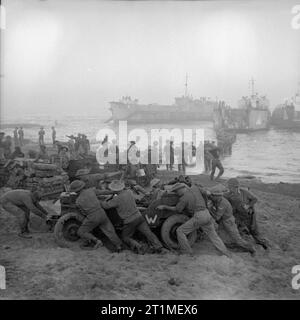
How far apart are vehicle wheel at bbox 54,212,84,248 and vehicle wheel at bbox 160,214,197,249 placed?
1.46 m

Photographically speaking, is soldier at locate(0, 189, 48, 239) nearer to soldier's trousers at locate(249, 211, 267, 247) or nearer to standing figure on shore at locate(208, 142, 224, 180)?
soldier's trousers at locate(249, 211, 267, 247)

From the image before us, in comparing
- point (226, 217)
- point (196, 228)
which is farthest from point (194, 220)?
point (226, 217)

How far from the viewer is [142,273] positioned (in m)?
5.96

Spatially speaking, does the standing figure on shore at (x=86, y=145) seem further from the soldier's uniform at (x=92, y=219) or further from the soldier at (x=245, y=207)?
the soldier at (x=245, y=207)

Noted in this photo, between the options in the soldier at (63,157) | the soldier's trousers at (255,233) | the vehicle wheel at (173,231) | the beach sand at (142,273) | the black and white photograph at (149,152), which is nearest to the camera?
the beach sand at (142,273)

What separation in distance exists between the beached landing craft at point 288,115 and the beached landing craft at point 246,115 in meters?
0.36

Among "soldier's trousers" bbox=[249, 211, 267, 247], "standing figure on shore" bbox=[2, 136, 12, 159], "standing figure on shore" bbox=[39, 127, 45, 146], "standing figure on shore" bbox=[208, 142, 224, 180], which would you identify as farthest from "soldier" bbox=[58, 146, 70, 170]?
"soldier's trousers" bbox=[249, 211, 267, 247]

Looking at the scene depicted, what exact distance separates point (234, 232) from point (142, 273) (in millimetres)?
1880

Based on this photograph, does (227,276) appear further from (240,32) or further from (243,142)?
(240,32)

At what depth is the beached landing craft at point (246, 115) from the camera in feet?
31.6

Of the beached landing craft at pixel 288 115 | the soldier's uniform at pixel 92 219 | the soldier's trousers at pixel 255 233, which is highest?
the beached landing craft at pixel 288 115

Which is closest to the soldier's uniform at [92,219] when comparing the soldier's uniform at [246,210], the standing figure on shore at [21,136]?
the soldier's uniform at [246,210]

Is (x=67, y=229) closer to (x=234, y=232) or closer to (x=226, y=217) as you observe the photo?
(x=226, y=217)
